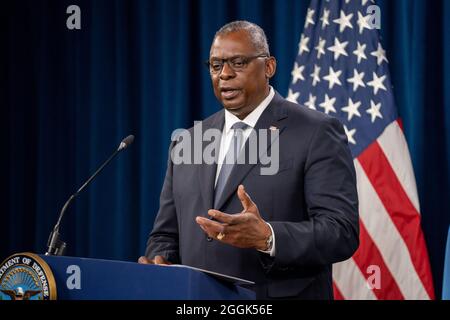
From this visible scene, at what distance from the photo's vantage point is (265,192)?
2.11 meters

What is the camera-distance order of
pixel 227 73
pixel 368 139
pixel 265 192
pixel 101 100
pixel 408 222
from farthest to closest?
pixel 101 100 → pixel 368 139 → pixel 408 222 → pixel 227 73 → pixel 265 192

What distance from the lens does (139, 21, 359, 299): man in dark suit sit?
1955mm

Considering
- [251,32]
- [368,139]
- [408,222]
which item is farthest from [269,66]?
[408,222]

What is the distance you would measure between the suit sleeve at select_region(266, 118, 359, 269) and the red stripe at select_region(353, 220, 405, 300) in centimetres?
137

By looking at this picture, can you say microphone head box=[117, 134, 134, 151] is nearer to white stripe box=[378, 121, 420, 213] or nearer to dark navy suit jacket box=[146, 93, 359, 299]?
dark navy suit jacket box=[146, 93, 359, 299]

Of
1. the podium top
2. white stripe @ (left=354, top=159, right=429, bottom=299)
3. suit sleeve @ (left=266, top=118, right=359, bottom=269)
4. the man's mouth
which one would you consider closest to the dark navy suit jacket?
suit sleeve @ (left=266, top=118, right=359, bottom=269)

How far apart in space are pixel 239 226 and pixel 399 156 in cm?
203

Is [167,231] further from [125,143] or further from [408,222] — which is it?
[408,222]

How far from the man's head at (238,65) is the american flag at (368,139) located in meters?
1.40

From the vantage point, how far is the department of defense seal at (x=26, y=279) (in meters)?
1.59

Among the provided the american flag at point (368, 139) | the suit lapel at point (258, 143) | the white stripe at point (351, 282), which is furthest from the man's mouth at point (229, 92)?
the white stripe at point (351, 282)

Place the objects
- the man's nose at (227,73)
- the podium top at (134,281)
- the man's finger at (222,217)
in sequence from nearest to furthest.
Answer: the podium top at (134,281), the man's finger at (222,217), the man's nose at (227,73)

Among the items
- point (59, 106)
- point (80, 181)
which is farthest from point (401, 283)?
point (59, 106)

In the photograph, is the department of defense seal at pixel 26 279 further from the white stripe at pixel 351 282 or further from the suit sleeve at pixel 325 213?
the white stripe at pixel 351 282
